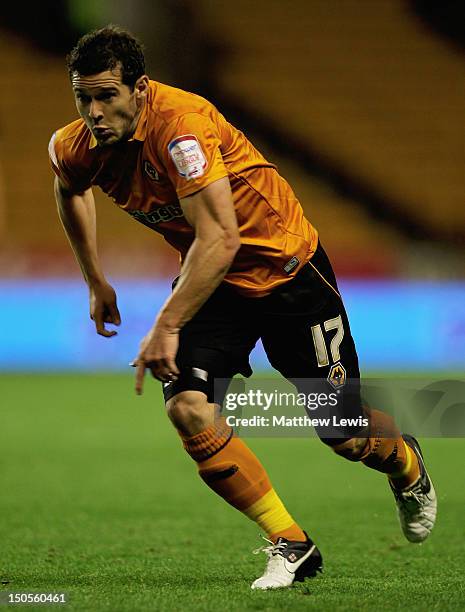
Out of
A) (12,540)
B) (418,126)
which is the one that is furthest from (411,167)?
(12,540)

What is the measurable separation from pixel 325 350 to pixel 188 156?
1.03 m

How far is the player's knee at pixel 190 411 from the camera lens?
369 centimetres

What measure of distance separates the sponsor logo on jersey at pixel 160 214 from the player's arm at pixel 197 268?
0.88ft

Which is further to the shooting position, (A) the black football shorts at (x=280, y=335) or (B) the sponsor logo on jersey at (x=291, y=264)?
(B) the sponsor logo on jersey at (x=291, y=264)

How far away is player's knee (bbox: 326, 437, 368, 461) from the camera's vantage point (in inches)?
165

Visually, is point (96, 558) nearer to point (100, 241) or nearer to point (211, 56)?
point (100, 241)

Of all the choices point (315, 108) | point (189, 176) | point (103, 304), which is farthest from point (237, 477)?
point (315, 108)

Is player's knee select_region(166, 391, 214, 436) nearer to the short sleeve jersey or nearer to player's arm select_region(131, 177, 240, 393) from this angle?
player's arm select_region(131, 177, 240, 393)

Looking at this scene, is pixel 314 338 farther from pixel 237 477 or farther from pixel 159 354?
pixel 159 354

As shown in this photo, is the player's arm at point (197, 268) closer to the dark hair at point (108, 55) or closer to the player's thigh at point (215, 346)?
the player's thigh at point (215, 346)

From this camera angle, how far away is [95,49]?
352 centimetres

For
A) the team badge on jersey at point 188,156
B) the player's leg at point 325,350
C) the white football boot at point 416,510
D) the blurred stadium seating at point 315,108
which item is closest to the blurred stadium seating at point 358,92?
the blurred stadium seating at point 315,108

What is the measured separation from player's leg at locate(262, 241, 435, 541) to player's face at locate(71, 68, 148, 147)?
847mm

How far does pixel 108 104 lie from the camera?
140 inches
